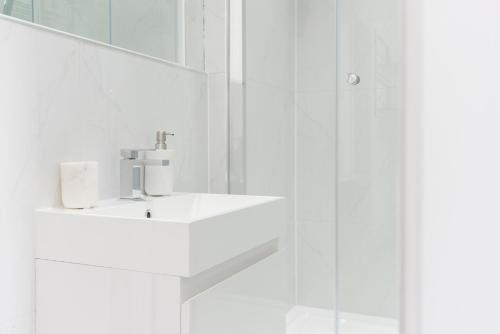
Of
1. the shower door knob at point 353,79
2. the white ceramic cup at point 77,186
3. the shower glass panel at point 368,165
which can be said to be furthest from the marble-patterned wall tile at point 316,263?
the white ceramic cup at point 77,186

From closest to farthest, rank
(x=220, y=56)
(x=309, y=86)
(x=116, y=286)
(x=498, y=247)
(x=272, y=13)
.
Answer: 1. (x=498, y=247)
2. (x=116, y=286)
3. (x=220, y=56)
4. (x=272, y=13)
5. (x=309, y=86)

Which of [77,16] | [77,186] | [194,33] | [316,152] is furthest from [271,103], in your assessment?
[77,186]

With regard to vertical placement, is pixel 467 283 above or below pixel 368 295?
above

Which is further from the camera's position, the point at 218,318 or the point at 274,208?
the point at 274,208

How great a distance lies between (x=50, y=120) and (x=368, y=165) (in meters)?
0.98

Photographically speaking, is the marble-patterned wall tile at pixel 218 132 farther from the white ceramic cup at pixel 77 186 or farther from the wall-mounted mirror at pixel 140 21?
the white ceramic cup at pixel 77 186

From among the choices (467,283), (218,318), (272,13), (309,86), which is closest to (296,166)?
(309,86)

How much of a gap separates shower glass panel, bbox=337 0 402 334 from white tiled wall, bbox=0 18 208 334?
63 cm

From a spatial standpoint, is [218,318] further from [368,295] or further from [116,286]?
[368,295]

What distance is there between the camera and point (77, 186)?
40.2 inches

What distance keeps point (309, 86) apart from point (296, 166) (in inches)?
14.7

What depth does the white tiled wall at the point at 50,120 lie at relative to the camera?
37.1 inches

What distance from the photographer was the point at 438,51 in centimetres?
80

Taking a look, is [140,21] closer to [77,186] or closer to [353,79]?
[77,186]
